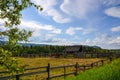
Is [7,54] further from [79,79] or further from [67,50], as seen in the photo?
[67,50]

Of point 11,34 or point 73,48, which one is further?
point 73,48

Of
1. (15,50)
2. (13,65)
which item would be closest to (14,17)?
(15,50)

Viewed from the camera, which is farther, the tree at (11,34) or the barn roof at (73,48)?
the barn roof at (73,48)

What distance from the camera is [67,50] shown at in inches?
4451

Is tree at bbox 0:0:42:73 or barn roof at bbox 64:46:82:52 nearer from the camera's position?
tree at bbox 0:0:42:73

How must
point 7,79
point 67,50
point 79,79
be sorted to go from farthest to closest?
point 67,50 → point 7,79 → point 79,79

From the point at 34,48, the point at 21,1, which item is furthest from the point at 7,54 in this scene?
the point at 34,48

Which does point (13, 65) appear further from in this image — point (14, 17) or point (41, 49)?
point (41, 49)

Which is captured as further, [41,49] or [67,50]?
[41,49]

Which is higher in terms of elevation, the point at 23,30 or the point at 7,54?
the point at 23,30

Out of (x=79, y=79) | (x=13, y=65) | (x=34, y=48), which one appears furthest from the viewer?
(x=34, y=48)

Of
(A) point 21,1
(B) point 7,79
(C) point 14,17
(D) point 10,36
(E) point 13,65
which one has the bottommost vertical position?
(B) point 7,79

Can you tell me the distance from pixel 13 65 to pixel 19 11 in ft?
7.75

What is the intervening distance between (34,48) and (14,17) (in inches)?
5389
